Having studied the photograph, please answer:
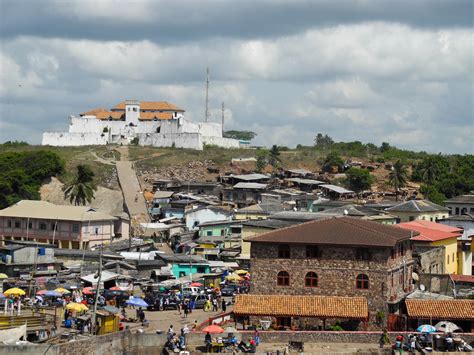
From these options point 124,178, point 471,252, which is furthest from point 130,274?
point 124,178

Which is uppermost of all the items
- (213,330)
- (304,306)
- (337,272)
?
(337,272)

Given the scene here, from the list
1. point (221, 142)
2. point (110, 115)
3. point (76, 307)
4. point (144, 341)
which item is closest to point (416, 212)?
point (76, 307)

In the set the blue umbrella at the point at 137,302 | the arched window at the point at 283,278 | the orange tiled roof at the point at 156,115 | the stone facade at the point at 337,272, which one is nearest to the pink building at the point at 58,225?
the blue umbrella at the point at 137,302

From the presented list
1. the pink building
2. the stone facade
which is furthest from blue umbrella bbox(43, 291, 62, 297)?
the pink building

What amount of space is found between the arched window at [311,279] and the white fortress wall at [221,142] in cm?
10218

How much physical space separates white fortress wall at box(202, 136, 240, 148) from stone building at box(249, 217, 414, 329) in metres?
101

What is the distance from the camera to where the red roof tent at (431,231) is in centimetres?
6894

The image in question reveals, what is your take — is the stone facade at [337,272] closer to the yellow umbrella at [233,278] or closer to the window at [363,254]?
the window at [363,254]

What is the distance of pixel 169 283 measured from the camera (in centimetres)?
6650

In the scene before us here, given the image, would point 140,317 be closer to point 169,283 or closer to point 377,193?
point 169,283

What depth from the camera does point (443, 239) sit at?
71.1 m

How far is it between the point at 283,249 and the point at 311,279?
8.02 feet

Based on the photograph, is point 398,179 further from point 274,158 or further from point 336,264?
point 336,264

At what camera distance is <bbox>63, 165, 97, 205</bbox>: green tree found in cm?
11150
